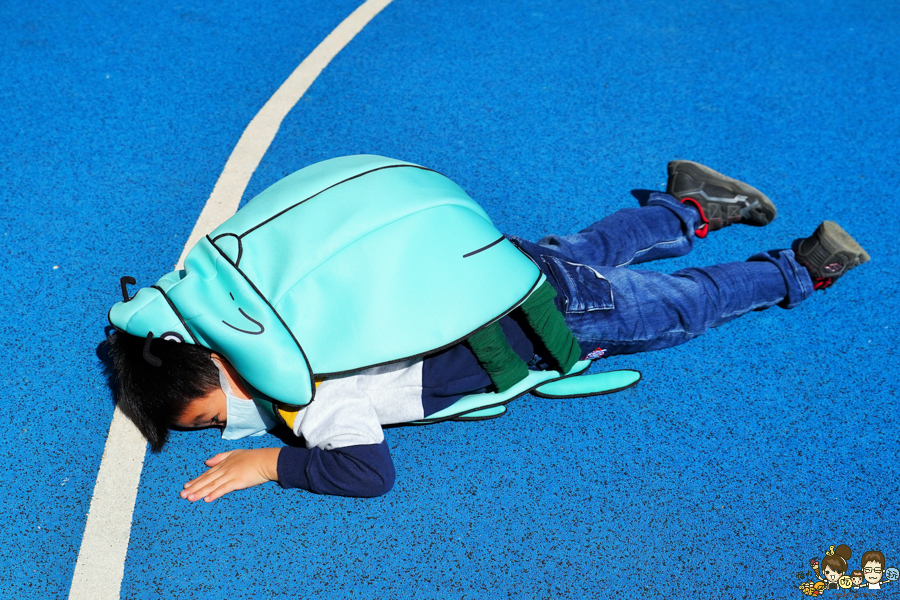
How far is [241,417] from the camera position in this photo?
7.90ft

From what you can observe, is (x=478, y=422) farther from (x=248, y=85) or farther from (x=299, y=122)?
(x=248, y=85)

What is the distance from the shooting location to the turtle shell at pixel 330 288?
207cm

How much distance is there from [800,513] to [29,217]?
3.75 metres

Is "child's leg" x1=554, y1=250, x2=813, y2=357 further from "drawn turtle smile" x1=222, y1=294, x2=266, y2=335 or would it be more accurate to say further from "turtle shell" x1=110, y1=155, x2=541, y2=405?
"drawn turtle smile" x1=222, y1=294, x2=266, y2=335

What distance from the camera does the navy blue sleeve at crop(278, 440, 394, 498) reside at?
7.46ft

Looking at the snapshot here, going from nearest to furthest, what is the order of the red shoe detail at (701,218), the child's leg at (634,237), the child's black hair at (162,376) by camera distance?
the child's black hair at (162,376), the child's leg at (634,237), the red shoe detail at (701,218)

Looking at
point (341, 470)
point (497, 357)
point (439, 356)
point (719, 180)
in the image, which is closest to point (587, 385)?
point (497, 357)

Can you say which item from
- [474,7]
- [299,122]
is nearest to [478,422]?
[299,122]

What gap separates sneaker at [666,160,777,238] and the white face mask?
2.30m

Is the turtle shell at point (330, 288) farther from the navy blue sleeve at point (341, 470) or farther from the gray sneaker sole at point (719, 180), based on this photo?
the gray sneaker sole at point (719, 180)

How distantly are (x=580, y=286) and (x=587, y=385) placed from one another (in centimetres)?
47

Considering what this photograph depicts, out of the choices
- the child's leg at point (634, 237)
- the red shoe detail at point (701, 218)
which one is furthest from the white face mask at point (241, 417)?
the red shoe detail at point (701, 218)

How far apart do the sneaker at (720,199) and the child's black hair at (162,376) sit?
2.43 metres

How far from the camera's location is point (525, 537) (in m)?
2.44
